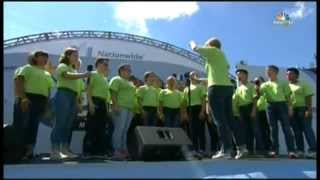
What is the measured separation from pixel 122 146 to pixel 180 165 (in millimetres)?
1521

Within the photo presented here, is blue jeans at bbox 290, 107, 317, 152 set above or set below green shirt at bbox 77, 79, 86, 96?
below

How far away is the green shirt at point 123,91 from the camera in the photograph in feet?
19.4

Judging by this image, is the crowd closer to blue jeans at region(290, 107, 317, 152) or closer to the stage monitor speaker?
blue jeans at region(290, 107, 317, 152)

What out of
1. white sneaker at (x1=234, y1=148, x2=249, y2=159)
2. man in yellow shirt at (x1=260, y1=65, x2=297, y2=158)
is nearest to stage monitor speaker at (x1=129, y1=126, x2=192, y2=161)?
white sneaker at (x1=234, y1=148, x2=249, y2=159)

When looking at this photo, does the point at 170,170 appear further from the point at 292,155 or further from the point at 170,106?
the point at 170,106

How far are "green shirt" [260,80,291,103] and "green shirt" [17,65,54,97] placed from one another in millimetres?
2750

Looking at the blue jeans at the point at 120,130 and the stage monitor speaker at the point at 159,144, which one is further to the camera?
the blue jeans at the point at 120,130

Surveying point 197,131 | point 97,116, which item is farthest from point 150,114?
point 97,116

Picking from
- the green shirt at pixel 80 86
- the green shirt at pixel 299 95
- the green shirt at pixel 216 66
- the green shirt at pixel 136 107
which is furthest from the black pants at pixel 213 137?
the green shirt at pixel 80 86

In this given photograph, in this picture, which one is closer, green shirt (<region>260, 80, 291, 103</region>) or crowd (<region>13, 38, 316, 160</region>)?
crowd (<region>13, 38, 316, 160</region>)

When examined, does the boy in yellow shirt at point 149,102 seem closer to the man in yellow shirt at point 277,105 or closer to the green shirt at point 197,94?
the green shirt at point 197,94

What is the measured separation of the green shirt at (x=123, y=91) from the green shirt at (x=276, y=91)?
5.51ft

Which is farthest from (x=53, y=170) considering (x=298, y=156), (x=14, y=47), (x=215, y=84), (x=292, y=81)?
(x=14, y=47)

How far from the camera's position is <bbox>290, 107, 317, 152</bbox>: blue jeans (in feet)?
20.1
